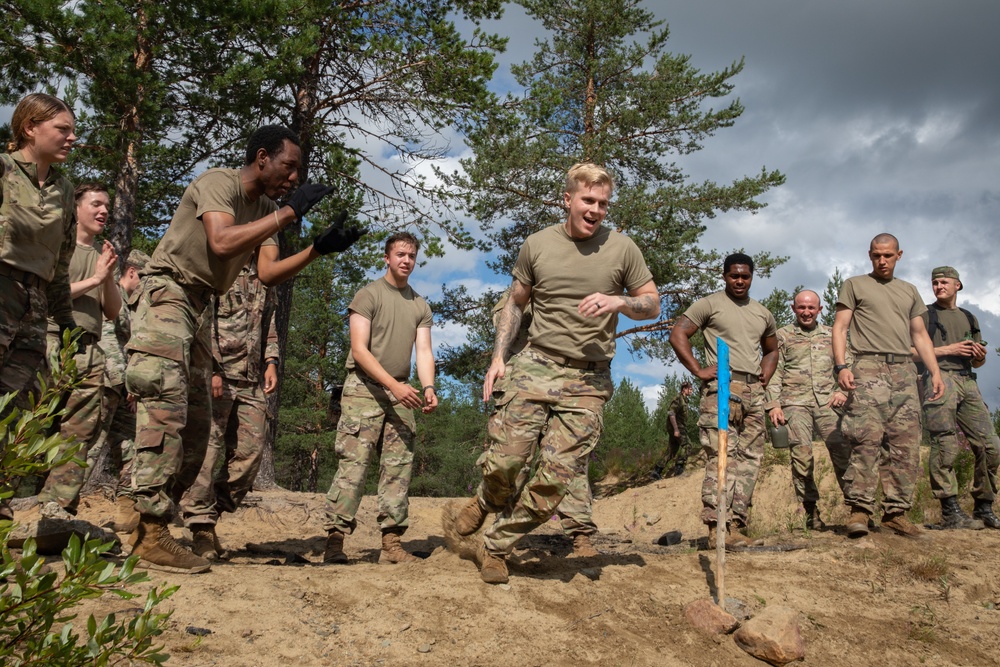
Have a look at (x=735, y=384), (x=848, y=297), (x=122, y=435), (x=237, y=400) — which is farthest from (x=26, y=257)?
(x=848, y=297)

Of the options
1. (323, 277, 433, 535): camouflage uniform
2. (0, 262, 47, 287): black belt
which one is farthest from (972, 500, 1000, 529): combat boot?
(0, 262, 47, 287): black belt

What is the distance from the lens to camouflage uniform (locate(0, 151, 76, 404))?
3.64 m

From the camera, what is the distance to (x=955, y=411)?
24.6 feet

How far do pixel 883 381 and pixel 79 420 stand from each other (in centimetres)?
632

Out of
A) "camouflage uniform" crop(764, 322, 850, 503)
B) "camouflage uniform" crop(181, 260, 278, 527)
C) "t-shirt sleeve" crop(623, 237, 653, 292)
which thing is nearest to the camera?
"t-shirt sleeve" crop(623, 237, 653, 292)

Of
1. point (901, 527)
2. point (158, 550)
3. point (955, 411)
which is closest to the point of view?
point (158, 550)

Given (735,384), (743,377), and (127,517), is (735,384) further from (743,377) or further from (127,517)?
(127,517)

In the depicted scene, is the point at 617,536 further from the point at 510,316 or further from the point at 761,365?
the point at 510,316

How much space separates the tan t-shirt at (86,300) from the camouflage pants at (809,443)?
20.5 ft

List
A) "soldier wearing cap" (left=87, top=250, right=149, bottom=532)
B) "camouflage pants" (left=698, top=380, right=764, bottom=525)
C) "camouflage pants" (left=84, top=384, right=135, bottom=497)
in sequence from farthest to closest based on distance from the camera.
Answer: "camouflage pants" (left=84, top=384, right=135, bottom=497)
"camouflage pants" (left=698, top=380, right=764, bottom=525)
"soldier wearing cap" (left=87, top=250, right=149, bottom=532)

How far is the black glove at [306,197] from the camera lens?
12.1 ft

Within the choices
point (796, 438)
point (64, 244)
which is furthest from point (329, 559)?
point (796, 438)

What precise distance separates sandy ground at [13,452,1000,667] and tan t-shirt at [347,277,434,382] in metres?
1.39

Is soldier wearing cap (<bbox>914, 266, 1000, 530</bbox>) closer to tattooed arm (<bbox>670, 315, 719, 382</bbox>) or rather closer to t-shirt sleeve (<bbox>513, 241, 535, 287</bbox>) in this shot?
tattooed arm (<bbox>670, 315, 719, 382</bbox>)
